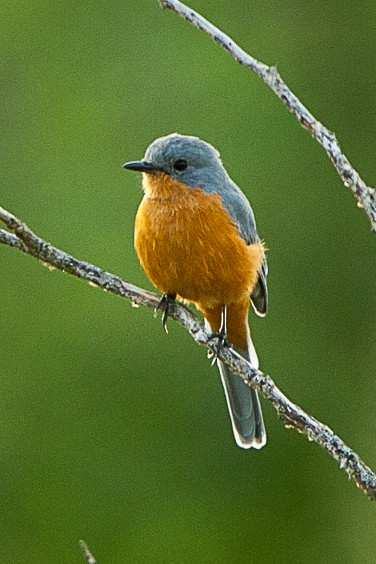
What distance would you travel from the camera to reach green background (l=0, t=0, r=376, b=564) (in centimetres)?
1091

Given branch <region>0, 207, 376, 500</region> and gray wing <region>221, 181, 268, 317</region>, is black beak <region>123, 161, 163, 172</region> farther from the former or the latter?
branch <region>0, 207, 376, 500</region>

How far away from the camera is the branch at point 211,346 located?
154 inches

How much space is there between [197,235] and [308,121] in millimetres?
1864

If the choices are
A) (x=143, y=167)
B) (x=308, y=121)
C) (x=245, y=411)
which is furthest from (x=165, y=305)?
(x=308, y=121)

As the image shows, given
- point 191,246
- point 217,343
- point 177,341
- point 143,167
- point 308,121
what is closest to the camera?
point 308,121

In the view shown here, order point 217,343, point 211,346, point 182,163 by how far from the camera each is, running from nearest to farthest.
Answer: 1. point 211,346
2. point 217,343
3. point 182,163

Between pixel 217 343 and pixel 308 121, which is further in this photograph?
pixel 217 343

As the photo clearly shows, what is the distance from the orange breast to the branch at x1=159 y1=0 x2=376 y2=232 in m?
1.71

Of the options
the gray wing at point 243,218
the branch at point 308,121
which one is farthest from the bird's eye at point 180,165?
the branch at point 308,121

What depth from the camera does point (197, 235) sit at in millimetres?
5809

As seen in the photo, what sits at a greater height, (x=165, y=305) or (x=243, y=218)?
(x=243, y=218)

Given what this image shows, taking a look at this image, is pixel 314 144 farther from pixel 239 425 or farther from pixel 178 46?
pixel 239 425

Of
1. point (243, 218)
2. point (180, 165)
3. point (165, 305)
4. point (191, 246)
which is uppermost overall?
point (180, 165)

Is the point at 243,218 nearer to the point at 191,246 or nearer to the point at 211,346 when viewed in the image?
the point at 191,246
